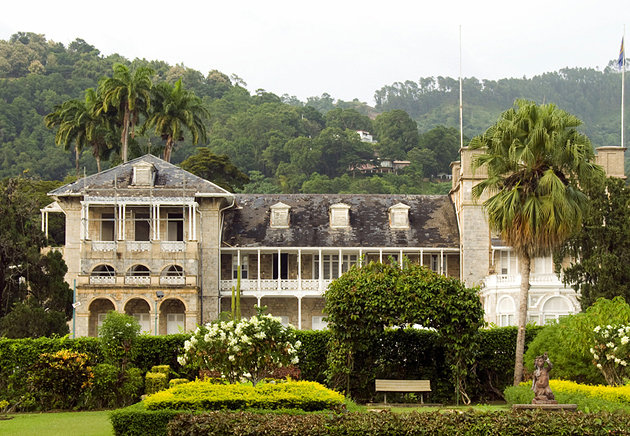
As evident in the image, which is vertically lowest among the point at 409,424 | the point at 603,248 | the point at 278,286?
the point at 409,424

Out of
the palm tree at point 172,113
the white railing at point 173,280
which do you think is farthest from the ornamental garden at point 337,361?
the palm tree at point 172,113

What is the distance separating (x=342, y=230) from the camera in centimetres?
5016

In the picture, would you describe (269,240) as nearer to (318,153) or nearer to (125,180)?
(125,180)

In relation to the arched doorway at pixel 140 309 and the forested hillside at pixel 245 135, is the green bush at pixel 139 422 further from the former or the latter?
the forested hillside at pixel 245 135

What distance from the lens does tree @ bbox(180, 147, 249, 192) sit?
65.7 metres

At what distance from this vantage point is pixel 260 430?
1889 cm

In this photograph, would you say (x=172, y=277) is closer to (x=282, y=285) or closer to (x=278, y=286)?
(x=278, y=286)

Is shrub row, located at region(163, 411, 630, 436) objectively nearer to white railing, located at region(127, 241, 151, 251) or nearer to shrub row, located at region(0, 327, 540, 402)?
shrub row, located at region(0, 327, 540, 402)

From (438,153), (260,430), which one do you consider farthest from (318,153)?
(260,430)

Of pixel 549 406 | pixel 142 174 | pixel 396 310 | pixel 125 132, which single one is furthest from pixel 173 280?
pixel 549 406

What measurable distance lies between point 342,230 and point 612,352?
24000 mm

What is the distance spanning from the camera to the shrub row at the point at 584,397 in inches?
866

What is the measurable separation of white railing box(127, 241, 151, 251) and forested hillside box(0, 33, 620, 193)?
1570cm

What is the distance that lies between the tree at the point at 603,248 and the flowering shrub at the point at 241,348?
16.6m
